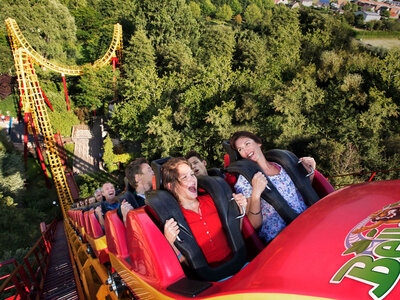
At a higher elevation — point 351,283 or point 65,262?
point 351,283

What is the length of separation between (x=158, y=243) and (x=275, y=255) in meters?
0.69

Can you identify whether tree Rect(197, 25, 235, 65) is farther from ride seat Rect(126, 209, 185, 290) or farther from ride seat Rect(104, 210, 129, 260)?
ride seat Rect(126, 209, 185, 290)

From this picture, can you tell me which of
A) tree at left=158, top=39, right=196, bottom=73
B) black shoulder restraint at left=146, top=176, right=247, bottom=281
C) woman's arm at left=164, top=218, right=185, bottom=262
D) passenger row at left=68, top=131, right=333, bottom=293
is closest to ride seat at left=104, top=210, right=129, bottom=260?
passenger row at left=68, top=131, right=333, bottom=293

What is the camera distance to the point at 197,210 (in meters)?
1.72

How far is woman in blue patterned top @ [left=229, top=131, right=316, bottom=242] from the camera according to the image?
5.82ft

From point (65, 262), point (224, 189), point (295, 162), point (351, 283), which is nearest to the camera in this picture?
point (351, 283)

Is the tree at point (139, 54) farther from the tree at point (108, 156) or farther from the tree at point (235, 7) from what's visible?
the tree at point (235, 7)

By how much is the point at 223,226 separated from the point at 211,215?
11cm

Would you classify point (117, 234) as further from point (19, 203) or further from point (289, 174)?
point (19, 203)

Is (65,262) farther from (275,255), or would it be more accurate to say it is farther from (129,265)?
(275,255)

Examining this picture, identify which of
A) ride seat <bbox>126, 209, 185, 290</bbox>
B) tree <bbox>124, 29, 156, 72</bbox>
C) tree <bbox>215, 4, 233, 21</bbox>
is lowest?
ride seat <bbox>126, 209, 185, 290</bbox>

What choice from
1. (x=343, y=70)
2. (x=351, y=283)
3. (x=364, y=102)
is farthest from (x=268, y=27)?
(x=351, y=283)

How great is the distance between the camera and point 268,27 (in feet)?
81.7

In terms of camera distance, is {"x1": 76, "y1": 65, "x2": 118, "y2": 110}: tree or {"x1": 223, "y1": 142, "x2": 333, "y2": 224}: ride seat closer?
{"x1": 223, "y1": 142, "x2": 333, "y2": 224}: ride seat
